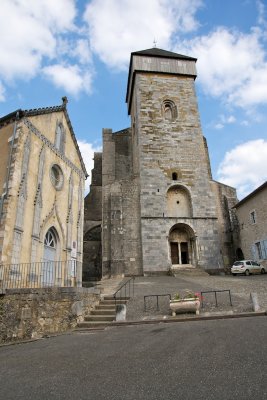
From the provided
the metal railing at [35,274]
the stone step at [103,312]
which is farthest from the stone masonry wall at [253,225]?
the stone step at [103,312]

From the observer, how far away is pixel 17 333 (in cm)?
768

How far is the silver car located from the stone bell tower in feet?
5.68

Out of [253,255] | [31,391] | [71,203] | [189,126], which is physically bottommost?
[31,391]

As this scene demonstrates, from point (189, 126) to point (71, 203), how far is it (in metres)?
13.9

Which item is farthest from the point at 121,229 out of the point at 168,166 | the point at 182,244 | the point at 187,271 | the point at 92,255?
the point at 168,166

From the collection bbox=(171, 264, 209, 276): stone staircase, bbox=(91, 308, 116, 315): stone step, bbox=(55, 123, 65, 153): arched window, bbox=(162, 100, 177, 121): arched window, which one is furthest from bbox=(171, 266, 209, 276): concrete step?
bbox=(162, 100, 177, 121): arched window

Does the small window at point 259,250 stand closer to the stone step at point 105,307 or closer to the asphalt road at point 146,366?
the stone step at point 105,307

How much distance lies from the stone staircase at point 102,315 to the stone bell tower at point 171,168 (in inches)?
393

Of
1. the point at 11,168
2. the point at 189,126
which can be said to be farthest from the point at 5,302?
the point at 189,126

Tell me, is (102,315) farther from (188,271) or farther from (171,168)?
(171,168)

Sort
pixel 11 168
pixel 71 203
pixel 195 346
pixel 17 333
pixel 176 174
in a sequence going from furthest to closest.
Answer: pixel 176 174, pixel 71 203, pixel 11 168, pixel 17 333, pixel 195 346

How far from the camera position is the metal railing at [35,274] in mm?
9055

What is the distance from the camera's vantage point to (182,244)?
21.6m

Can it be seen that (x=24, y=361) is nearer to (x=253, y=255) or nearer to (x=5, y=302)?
(x=5, y=302)
